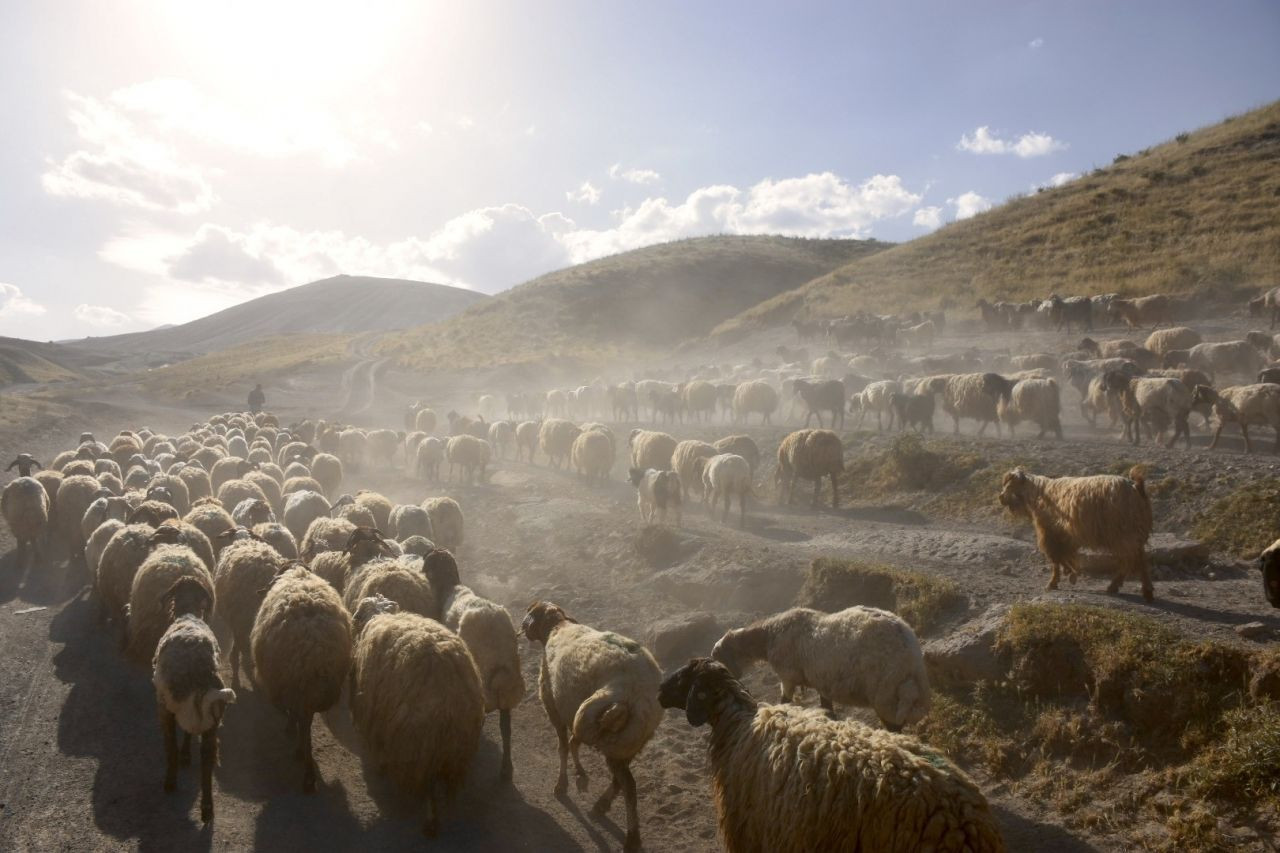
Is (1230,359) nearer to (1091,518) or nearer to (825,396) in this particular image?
(825,396)

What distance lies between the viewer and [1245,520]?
36.1 ft

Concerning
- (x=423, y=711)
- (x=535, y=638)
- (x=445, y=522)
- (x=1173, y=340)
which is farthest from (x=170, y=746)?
(x=1173, y=340)

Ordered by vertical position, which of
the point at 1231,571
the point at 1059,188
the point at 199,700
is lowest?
the point at 1231,571

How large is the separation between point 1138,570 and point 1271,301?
24.0 meters

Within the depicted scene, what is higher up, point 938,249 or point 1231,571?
point 938,249

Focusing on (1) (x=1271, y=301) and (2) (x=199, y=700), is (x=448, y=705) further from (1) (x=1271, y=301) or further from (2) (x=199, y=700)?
(1) (x=1271, y=301)

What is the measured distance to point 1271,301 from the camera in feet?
85.4

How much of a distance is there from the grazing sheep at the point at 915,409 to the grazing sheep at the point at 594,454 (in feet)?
29.2

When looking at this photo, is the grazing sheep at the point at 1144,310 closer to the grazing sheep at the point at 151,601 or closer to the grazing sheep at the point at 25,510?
the grazing sheep at the point at 151,601

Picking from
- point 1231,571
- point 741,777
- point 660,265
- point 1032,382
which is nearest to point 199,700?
point 741,777

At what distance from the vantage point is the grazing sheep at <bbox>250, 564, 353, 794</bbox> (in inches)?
306

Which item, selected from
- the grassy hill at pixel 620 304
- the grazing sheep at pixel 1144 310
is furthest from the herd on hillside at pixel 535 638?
the grassy hill at pixel 620 304

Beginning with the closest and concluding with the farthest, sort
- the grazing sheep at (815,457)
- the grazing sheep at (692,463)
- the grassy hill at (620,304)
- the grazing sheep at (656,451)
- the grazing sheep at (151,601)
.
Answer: the grazing sheep at (151,601), the grazing sheep at (815,457), the grazing sheep at (692,463), the grazing sheep at (656,451), the grassy hill at (620,304)

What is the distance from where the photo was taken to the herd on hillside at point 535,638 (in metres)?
4.95
